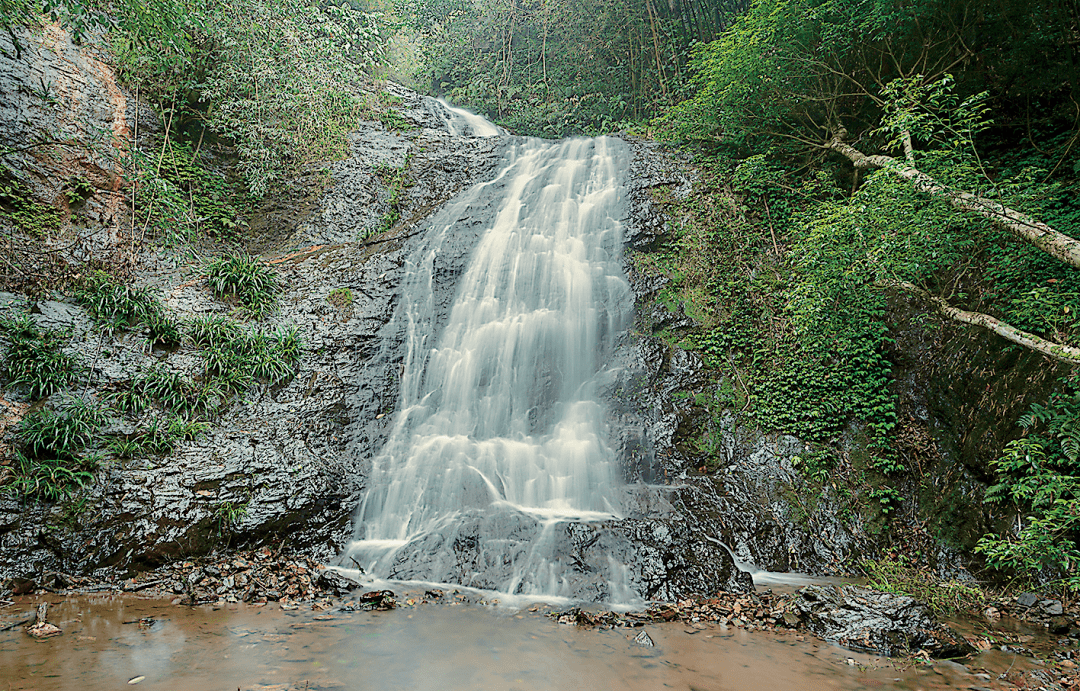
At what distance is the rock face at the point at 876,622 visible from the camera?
14.6 feet

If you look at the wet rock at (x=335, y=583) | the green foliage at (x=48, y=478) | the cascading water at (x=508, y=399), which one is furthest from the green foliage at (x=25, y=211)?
the wet rock at (x=335, y=583)

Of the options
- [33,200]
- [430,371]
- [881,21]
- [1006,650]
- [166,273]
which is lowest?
[1006,650]

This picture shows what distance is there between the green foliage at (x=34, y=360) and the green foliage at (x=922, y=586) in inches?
380

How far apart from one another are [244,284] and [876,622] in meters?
9.69

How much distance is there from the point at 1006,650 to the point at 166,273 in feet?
39.5

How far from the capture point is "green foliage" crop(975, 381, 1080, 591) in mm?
4648

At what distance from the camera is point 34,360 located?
22.6ft

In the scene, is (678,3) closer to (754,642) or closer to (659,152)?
(659,152)

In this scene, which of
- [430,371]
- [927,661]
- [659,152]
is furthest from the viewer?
[659,152]

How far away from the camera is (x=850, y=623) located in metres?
4.79

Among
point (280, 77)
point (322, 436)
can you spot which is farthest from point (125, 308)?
point (280, 77)

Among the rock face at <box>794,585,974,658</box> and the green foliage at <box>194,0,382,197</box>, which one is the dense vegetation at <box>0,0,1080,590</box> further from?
the rock face at <box>794,585,974,658</box>

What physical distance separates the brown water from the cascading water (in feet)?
4.10

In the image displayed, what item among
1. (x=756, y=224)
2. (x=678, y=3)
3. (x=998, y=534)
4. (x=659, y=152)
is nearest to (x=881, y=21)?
(x=756, y=224)
